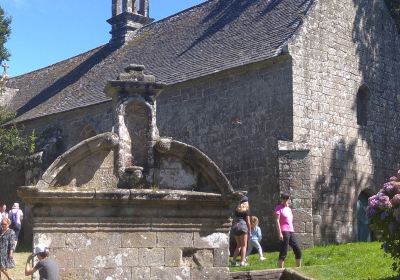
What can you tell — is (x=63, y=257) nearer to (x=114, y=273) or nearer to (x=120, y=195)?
(x=114, y=273)

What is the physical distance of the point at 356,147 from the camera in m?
19.3

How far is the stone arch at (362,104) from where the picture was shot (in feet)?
65.5

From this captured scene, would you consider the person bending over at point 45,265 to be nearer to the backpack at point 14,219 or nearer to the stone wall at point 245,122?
the stone wall at point 245,122

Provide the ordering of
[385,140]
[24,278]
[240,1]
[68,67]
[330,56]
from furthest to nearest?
[68,67] → [240,1] → [385,140] → [330,56] → [24,278]

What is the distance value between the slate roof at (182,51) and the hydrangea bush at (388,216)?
28.1 ft

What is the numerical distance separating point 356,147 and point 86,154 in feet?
40.1

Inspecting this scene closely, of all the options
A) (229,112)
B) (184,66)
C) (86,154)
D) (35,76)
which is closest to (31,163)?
(184,66)

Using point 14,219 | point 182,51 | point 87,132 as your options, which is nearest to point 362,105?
point 182,51

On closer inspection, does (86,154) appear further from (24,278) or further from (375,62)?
(375,62)

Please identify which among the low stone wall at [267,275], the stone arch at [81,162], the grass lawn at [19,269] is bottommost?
the grass lawn at [19,269]

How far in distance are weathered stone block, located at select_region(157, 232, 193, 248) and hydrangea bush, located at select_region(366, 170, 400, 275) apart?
2776 mm

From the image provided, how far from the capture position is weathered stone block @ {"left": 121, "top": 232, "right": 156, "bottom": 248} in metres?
8.48

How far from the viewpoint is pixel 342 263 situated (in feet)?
39.1

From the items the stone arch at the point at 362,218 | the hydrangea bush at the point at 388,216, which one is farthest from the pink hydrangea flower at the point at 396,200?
the stone arch at the point at 362,218
